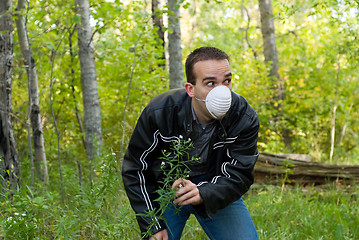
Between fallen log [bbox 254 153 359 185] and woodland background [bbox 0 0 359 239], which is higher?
woodland background [bbox 0 0 359 239]

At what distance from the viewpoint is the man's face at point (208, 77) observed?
8.30 feet

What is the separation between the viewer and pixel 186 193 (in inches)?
95.3

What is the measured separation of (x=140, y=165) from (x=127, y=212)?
2.16ft

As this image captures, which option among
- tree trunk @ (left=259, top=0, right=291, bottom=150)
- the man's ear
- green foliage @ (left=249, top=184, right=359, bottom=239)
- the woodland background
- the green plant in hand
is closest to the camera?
the green plant in hand

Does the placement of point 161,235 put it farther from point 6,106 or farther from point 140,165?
point 6,106

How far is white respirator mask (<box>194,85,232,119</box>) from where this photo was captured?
96.7 inches

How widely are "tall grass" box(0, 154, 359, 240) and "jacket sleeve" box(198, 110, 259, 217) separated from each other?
680mm

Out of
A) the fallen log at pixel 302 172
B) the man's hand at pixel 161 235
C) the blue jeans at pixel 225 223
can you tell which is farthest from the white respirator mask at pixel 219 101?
the fallen log at pixel 302 172

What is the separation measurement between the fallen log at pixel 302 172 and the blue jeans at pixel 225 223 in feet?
9.72

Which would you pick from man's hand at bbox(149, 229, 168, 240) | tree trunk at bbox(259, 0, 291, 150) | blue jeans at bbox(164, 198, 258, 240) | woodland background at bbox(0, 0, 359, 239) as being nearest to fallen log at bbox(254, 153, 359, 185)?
woodland background at bbox(0, 0, 359, 239)

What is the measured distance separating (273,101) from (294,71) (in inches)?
43.4

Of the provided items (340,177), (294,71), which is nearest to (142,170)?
(340,177)

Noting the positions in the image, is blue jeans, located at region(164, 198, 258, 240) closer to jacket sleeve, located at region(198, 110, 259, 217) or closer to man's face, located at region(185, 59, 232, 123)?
jacket sleeve, located at region(198, 110, 259, 217)

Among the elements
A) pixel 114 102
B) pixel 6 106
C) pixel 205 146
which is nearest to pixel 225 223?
pixel 205 146
